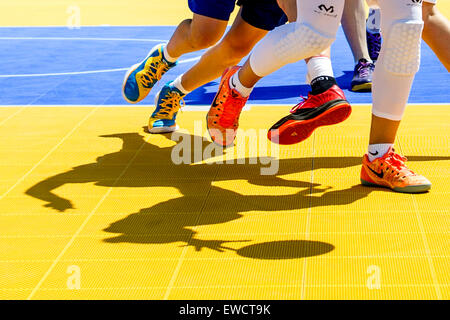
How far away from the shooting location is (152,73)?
18.7ft

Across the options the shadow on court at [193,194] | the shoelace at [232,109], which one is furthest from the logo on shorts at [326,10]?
the shoelace at [232,109]

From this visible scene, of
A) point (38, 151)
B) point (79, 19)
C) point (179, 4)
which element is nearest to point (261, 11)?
point (38, 151)

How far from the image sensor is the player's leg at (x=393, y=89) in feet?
13.2

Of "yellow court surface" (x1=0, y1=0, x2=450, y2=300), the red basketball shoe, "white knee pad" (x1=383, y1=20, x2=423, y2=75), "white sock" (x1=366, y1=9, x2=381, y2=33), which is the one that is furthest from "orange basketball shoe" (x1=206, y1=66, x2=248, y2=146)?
"white sock" (x1=366, y1=9, x2=381, y2=33)

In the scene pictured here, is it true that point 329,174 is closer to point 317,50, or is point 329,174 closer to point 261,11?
point 317,50

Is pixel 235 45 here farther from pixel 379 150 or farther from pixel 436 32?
pixel 379 150

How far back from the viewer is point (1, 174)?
4.70m

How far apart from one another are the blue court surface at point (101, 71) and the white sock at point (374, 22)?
0.46 metres

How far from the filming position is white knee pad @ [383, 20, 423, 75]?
158 inches

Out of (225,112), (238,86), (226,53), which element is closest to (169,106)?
(226,53)

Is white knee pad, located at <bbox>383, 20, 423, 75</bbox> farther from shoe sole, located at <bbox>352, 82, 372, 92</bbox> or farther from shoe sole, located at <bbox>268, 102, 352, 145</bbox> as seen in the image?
shoe sole, located at <bbox>352, 82, 372, 92</bbox>

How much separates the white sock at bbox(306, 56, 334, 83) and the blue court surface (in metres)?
2.23

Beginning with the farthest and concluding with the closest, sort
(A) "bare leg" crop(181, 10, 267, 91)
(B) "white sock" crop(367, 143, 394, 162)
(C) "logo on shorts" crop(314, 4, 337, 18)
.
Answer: (A) "bare leg" crop(181, 10, 267, 91) < (B) "white sock" crop(367, 143, 394, 162) < (C) "logo on shorts" crop(314, 4, 337, 18)

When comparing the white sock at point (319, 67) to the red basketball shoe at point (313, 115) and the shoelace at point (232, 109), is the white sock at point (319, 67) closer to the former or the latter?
the red basketball shoe at point (313, 115)
